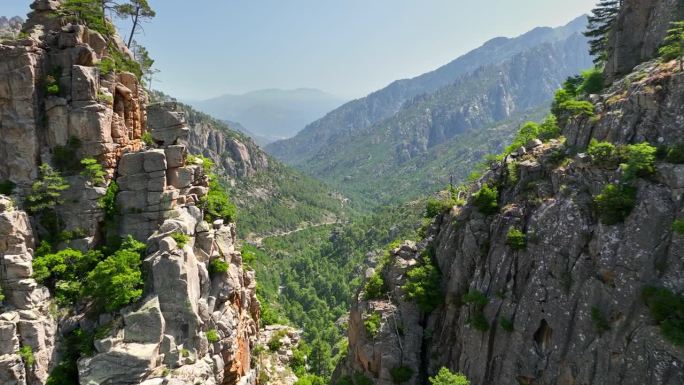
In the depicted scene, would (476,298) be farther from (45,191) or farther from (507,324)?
(45,191)

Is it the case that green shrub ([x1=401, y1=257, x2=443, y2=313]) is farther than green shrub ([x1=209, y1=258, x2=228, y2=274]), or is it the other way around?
green shrub ([x1=401, y1=257, x2=443, y2=313])

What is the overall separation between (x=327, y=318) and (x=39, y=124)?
98.0m

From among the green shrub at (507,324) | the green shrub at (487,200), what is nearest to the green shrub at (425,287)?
Result: the green shrub at (487,200)

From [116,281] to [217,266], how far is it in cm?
988

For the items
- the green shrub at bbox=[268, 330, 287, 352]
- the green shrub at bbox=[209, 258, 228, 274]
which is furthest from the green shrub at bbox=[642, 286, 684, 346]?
the green shrub at bbox=[268, 330, 287, 352]

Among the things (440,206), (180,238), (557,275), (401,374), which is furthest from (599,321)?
(180,238)

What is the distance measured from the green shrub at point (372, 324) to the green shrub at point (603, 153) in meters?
26.0

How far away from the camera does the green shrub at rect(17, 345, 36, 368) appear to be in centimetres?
3322

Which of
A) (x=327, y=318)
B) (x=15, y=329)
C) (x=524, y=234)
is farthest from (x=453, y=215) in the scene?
(x=327, y=318)

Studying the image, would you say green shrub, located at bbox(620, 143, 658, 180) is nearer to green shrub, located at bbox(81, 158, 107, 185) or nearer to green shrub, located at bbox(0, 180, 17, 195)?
green shrub, located at bbox(81, 158, 107, 185)

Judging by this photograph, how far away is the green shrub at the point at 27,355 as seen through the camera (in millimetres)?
33219

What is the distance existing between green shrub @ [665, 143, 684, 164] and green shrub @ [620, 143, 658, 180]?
0.90 metres

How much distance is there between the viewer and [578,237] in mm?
33344

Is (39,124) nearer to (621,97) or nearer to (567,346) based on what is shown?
(567,346)
